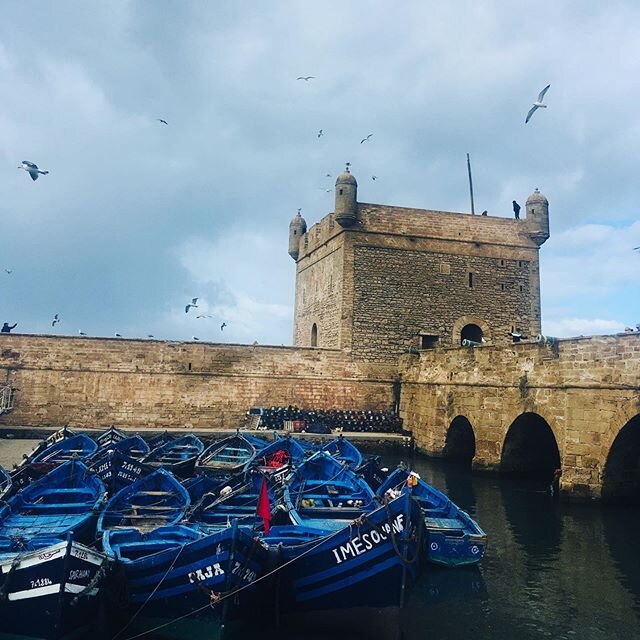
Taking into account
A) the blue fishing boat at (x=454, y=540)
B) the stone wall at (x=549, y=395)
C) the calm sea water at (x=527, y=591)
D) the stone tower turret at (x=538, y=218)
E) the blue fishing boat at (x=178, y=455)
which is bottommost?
the calm sea water at (x=527, y=591)

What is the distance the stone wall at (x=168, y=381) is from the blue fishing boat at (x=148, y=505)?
11.6 metres

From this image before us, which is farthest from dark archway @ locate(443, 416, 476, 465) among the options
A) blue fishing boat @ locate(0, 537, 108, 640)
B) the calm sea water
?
blue fishing boat @ locate(0, 537, 108, 640)

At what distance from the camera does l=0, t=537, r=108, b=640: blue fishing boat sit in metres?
5.68

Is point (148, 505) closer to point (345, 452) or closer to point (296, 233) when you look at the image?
point (345, 452)

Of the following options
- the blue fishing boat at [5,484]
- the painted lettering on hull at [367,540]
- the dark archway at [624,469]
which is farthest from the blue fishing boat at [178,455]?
the dark archway at [624,469]

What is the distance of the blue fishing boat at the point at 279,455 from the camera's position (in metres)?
13.0

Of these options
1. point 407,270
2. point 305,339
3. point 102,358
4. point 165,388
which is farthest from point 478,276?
point 102,358

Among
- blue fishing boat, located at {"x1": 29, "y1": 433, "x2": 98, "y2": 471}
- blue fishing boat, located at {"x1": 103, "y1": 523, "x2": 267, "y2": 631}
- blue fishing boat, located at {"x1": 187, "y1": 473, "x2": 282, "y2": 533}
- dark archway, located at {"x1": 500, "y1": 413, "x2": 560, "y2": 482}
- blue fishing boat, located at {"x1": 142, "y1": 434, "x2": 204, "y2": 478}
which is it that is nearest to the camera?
blue fishing boat, located at {"x1": 103, "y1": 523, "x2": 267, "y2": 631}

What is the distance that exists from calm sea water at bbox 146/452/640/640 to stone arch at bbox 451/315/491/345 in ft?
39.3

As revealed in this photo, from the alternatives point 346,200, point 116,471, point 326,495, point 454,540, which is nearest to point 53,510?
point 116,471

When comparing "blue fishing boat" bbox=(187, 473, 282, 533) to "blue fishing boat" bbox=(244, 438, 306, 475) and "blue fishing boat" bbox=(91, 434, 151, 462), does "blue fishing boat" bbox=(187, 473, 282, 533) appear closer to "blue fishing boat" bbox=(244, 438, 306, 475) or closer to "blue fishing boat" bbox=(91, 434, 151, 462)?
"blue fishing boat" bbox=(244, 438, 306, 475)

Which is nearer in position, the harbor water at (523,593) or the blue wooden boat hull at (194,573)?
the blue wooden boat hull at (194,573)

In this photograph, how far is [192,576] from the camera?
245 inches

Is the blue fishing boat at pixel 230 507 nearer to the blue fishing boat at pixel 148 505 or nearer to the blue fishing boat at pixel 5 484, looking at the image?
the blue fishing boat at pixel 148 505
